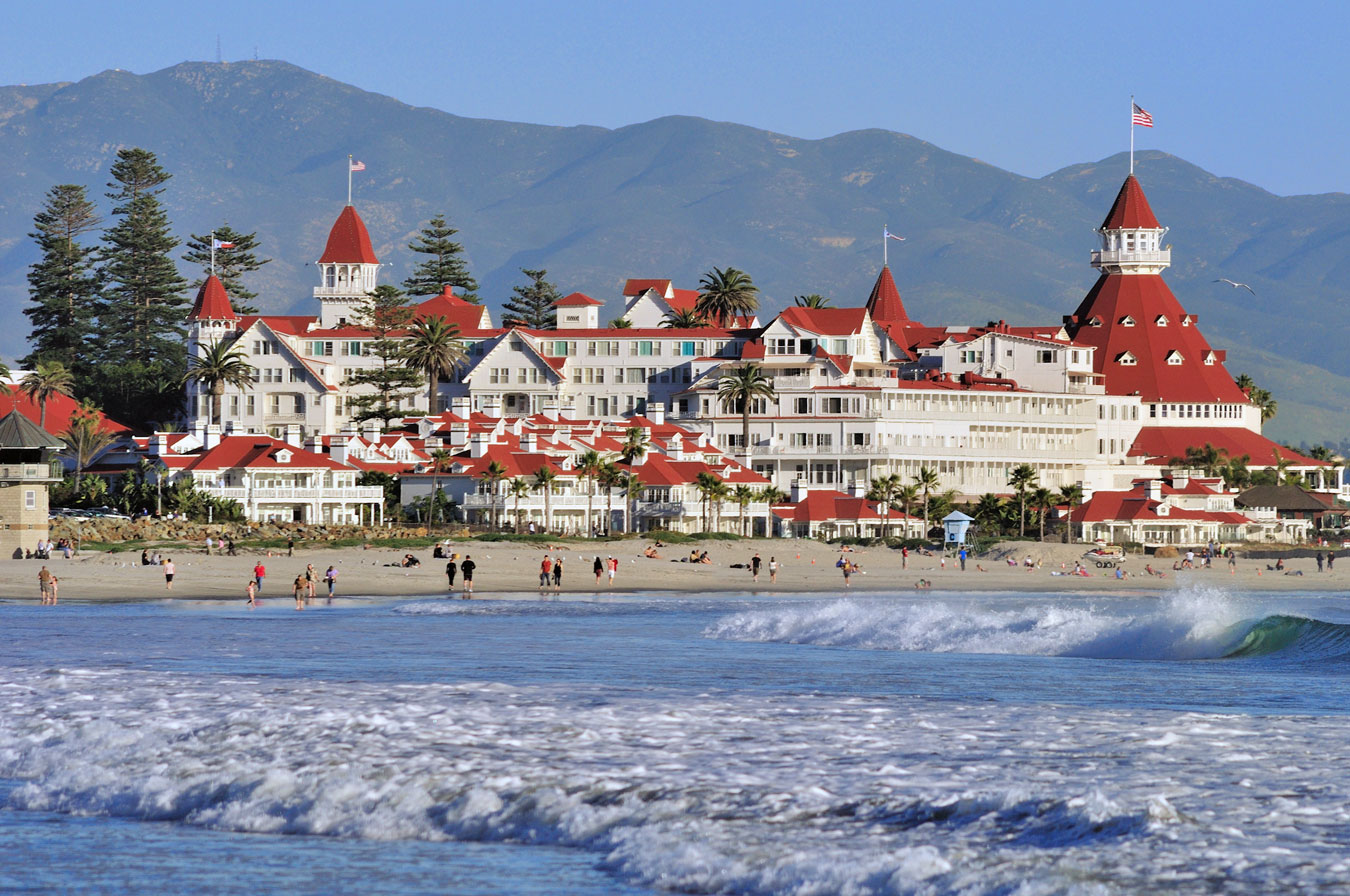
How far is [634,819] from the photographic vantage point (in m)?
15.9

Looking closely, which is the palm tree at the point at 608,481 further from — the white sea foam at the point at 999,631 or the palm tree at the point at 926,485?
the white sea foam at the point at 999,631

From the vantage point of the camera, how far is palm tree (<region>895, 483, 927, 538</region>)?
9544cm

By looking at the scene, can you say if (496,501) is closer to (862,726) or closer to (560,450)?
(560,450)

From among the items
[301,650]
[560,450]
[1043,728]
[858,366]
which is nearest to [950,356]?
[858,366]

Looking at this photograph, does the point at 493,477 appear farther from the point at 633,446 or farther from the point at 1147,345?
the point at 1147,345

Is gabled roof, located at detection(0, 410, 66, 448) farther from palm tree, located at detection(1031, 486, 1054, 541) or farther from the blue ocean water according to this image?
palm tree, located at detection(1031, 486, 1054, 541)

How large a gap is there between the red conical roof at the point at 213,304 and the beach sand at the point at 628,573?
44.9m

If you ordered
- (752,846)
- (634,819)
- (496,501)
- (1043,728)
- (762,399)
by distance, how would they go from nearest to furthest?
(752,846), (634,819), (1043,728), (496,501), (762,399)

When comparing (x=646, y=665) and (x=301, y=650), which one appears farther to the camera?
(x=301, y=650)

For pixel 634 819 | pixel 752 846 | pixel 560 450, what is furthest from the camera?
pixel 560 450

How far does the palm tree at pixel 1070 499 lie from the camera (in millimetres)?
93000

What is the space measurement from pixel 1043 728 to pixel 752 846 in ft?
19.7

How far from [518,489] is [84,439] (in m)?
23.0

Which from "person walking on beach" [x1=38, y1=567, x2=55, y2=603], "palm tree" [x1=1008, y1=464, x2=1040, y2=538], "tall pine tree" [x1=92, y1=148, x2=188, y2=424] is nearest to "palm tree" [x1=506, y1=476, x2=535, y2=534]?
"palm tree" [x1=1008, y1=464, x2=1040, y2=538]
